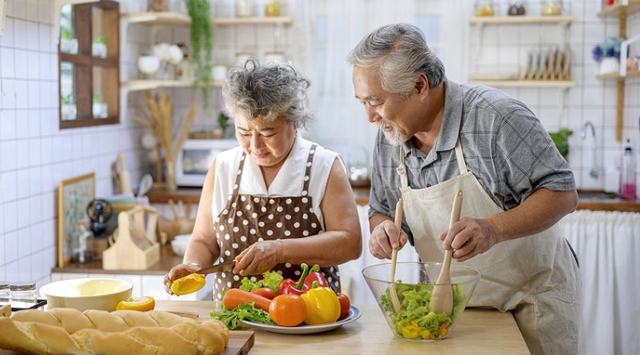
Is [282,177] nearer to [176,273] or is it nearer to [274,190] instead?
[274,190]

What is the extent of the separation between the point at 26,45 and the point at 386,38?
180 centimetres

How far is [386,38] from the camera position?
189 cm

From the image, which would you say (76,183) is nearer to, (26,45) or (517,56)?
(26,45)

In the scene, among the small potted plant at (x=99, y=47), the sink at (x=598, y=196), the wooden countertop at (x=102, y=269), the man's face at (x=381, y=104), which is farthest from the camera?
the sink at (x=598, y=196)

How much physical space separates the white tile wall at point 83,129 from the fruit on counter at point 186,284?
1360 mm

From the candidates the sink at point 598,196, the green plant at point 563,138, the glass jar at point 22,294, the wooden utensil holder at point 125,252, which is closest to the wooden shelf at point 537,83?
the green plant at point 563,138

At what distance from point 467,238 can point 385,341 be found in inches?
11.7

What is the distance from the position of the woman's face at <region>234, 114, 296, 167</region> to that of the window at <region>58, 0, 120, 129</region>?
4.98 ft

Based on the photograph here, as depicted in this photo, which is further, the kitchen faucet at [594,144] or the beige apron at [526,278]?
the kitchen faucet at [594,144]

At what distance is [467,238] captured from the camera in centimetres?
169

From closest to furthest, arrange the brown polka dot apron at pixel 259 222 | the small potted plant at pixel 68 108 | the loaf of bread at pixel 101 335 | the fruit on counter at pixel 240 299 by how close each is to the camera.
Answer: the loaf of bread at pixel 101 335
the fruit on counter at pixel 240 299
the brown polka dot apron at pixel 259 222
the small potted plant at pixel 68 108

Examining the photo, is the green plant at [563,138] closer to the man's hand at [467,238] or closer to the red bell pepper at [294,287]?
the man's hand at [467,238]

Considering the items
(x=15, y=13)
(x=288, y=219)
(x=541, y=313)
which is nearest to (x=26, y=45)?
(x=15, y=13)

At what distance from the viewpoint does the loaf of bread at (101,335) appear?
4.83ft
